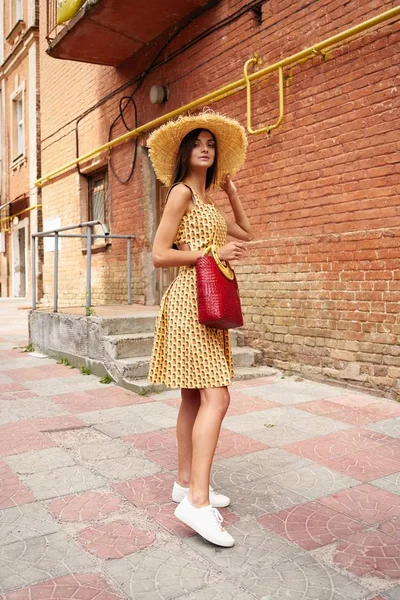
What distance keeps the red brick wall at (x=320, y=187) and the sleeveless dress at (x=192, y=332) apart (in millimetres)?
2797

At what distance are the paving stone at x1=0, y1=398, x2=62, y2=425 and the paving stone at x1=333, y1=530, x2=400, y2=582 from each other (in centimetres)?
288

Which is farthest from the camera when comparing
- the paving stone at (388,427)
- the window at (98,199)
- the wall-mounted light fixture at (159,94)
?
the window at (98,199)

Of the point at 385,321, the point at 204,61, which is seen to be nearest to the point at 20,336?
the point at 204,61

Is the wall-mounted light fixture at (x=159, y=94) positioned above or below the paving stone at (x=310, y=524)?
above

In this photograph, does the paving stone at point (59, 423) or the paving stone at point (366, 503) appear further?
the paving stone at point (59, 423)

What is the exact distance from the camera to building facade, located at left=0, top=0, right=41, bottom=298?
48.1 ft

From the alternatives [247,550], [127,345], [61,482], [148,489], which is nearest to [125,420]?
[61,482]

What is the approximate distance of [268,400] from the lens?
507 centimetres

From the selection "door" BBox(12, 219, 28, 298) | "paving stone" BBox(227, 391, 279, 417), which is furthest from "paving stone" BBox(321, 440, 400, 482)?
"door" BBox(12, 219, 28, 298)

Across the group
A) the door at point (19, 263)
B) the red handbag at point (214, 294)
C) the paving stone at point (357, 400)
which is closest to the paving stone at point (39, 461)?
the red handbag at point (214, 294)

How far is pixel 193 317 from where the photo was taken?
8.55 feet

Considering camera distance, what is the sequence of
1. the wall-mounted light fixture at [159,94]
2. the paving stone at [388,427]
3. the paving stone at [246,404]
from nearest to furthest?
the paving stone at [388,427]
the paving stone at [246,404]
the wall-mounted light fixture at [159,94]

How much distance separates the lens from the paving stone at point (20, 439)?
12.3 feet

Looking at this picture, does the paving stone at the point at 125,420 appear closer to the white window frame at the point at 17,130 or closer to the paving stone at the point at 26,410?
the paving stone at the point at 26,410
